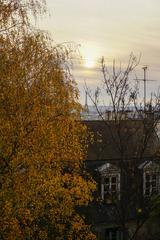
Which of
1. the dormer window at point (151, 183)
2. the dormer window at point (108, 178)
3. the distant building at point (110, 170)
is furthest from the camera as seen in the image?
the dormer window at point (108, 178)

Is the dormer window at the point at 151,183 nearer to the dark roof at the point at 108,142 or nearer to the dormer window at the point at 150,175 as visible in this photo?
the dormer window at the point at 150,175

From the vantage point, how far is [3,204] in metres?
14.1

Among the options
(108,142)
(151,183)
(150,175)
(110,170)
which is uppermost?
(108,142)

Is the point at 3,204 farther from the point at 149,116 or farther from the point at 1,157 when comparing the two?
the point at 149,116

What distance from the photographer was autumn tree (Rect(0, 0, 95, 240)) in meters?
13.7

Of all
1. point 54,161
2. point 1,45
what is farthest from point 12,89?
point 54,161

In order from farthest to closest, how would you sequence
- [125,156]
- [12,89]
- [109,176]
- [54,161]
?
[109,176]
[125,156]
[54,161]
[12,89]

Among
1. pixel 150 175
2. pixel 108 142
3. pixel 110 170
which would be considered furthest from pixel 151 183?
pixel 108 142

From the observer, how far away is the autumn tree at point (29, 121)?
44.9ft

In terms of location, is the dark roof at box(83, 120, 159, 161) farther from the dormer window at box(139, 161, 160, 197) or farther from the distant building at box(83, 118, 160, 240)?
the dormer window at box(139, 161, 160, 197)

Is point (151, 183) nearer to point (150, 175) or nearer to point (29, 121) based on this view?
point (150, 175)

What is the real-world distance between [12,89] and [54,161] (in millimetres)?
2970

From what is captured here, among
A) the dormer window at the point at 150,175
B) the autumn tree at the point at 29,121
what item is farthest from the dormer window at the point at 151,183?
the autumn tree at the point at 29,121

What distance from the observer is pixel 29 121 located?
13.8 m
